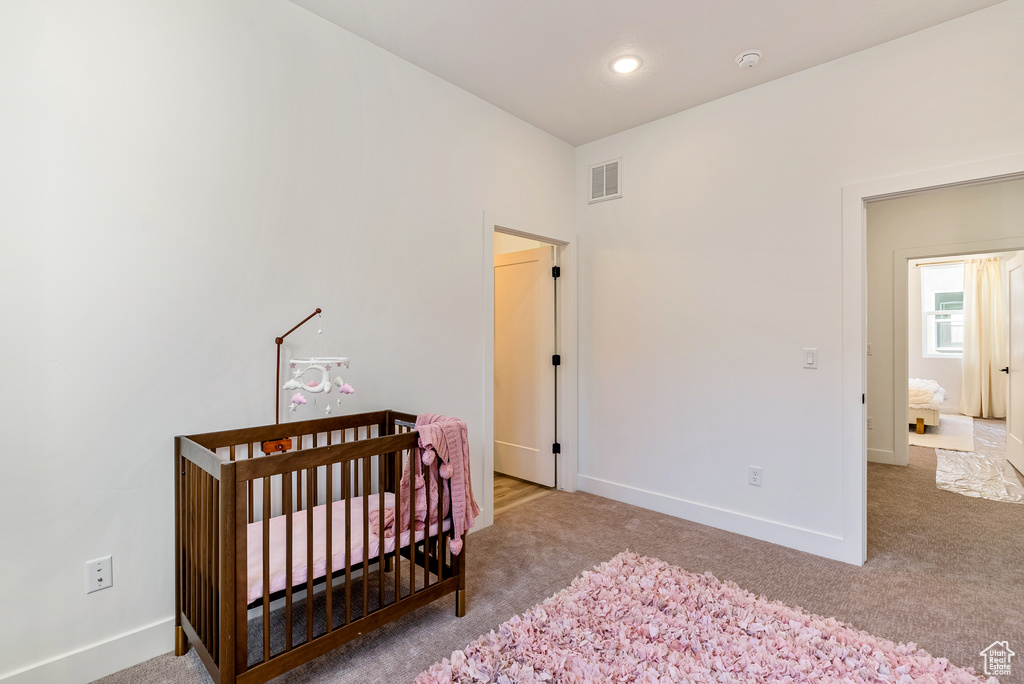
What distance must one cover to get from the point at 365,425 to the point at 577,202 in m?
2.32

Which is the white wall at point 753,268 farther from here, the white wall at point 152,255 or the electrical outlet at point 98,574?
the electrical outlet at point 98,574

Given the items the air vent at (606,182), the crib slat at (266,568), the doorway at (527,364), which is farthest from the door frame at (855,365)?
the crib slat at (266,568)

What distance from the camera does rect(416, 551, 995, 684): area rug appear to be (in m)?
1.62

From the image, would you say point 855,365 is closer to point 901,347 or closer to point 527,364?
point 527,364

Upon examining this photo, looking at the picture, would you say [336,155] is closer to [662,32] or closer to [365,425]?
[365,425]

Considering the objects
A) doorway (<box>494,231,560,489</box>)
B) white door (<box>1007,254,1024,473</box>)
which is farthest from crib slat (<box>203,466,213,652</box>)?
white door (<box>1007,254,1024,473</box>)

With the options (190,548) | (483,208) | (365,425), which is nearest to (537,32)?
(483,208)

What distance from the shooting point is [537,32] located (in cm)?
230

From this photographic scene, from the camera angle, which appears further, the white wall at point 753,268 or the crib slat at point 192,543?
the white wall at point 753,268

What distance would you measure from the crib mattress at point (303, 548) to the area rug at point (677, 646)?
45 centimetres

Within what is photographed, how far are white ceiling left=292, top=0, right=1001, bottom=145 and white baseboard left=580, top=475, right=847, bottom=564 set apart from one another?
2.50 meters

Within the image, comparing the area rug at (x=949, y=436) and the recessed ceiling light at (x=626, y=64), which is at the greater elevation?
the recessed ceiling light at (x=626, y=64)

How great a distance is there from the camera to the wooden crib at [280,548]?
1418mm

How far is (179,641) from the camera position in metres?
1.78
